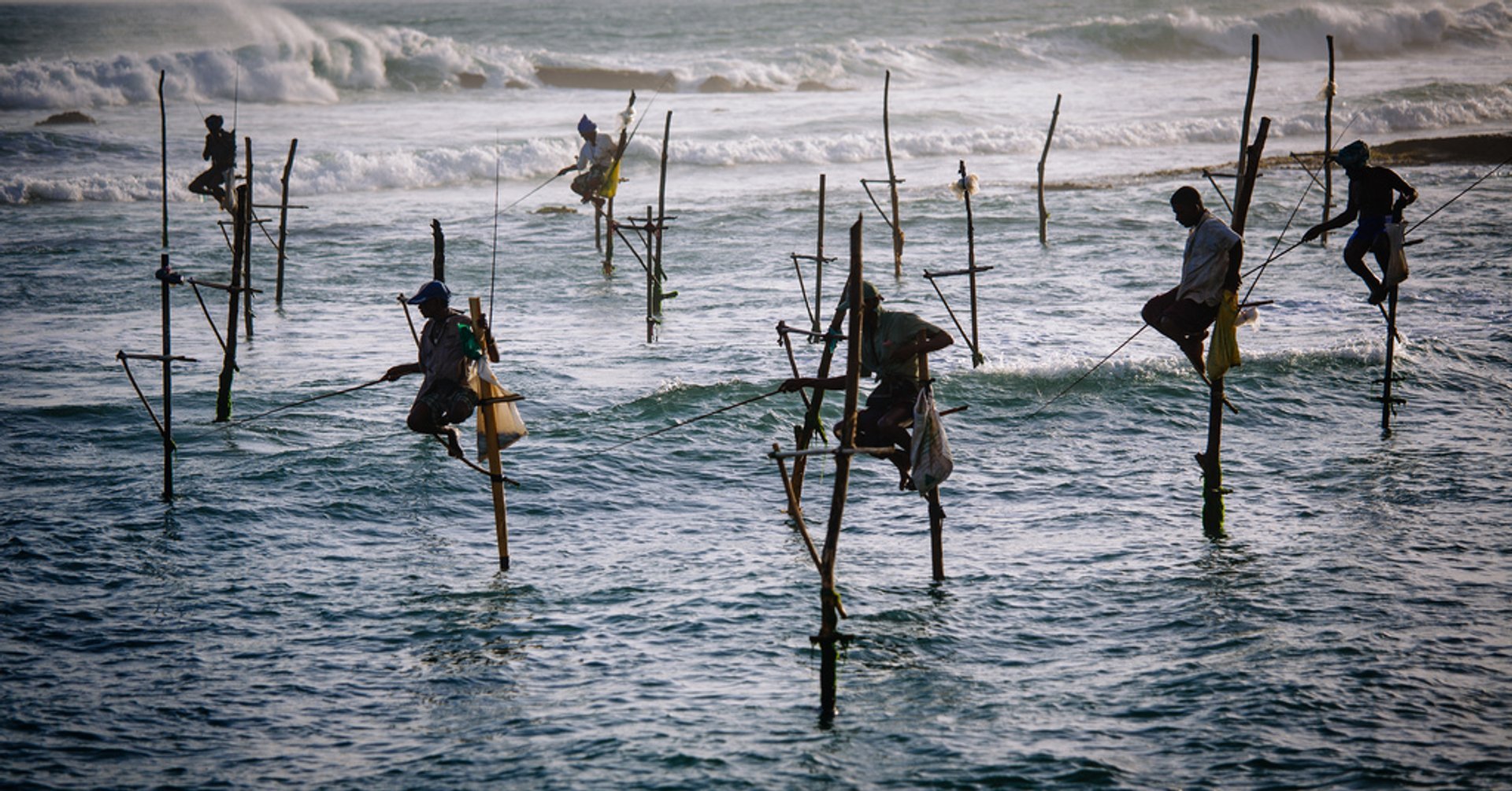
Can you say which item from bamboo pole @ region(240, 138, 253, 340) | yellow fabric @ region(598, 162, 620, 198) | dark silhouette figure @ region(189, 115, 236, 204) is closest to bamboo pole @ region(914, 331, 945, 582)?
bamboo pole @ region(240, 138, 253, 340)

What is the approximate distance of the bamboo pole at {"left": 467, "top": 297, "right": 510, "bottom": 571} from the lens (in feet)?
29.3

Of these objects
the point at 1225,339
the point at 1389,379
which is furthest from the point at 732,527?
the point at 1389,379

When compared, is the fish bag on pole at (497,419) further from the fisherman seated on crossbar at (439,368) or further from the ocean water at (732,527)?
the ocean water at (732,527)

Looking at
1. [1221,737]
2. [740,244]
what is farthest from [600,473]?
[740,244]

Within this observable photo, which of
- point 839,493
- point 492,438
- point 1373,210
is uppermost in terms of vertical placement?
point 1373,210

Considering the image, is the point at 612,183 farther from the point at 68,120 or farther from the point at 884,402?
the point at 68,120

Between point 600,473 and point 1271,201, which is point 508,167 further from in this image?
point 600,473

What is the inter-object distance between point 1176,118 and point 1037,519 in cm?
3281

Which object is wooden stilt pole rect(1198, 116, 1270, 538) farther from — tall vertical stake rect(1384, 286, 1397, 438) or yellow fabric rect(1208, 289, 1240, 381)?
tall vertical stake rect(1384, 286, 1397, 438)

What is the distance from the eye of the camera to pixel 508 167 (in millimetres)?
34250

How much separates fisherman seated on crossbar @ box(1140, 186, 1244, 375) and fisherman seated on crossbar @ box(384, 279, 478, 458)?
4952 millimetres

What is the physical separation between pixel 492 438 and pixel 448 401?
0.90 metres

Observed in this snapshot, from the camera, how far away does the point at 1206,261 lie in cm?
900

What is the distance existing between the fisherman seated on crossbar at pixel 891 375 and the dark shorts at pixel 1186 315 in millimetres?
1793
